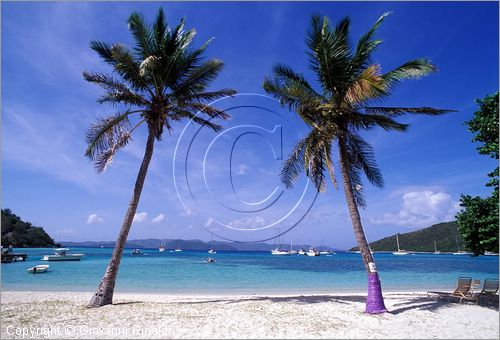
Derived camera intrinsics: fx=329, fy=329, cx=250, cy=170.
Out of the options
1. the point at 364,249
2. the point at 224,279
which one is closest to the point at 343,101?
the point at 364,249

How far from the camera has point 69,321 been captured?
29.7 ft

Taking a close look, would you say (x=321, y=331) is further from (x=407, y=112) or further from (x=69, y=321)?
(x=407, y=112)

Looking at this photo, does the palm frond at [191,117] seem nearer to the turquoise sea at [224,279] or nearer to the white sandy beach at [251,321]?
the white sandy beach at [251,321]

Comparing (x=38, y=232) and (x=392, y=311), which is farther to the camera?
(x=38, y=232)

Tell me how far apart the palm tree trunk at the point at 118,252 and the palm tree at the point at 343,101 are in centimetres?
554

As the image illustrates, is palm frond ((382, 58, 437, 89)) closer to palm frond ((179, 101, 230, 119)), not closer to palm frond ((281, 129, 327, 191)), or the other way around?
palm frond ((281, 129, 327, 191))

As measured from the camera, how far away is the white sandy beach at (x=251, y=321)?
785cm

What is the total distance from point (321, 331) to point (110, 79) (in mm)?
10747

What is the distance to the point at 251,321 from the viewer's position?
9.10 meters

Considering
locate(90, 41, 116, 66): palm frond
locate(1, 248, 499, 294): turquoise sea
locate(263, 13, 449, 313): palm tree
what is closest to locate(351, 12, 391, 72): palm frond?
locate(263, 13, 449, 313): palm tree

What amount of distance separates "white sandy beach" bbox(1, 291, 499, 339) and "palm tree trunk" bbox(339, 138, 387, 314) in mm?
445

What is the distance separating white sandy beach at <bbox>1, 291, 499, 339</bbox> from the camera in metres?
7.85

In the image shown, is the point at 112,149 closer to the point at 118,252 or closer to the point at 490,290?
the point at 118,252

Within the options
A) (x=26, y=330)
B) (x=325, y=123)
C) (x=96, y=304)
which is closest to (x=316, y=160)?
(x=325, y=123)
